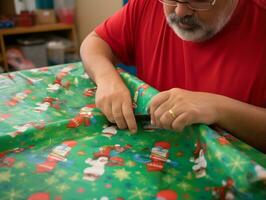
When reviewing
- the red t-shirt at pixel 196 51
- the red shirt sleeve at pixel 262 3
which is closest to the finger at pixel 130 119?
the red t-shirt at pixel 196 51

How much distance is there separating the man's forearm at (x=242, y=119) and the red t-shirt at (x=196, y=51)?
122 mm

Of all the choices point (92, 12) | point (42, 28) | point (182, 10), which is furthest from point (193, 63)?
point (42, 28)

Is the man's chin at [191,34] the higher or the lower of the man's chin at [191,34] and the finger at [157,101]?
the higher

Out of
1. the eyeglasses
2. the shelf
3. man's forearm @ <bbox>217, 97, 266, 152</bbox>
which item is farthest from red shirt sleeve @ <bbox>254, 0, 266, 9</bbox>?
the shelf

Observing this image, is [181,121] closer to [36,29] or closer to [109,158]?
[109,158]

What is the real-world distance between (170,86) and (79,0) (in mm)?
1755

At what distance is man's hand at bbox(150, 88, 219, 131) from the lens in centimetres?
63

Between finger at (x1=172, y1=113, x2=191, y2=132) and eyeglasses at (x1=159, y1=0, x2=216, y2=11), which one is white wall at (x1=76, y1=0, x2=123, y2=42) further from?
finger at (x1=172, y1=113, x2=191, y2=132)

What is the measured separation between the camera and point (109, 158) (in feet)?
2.05

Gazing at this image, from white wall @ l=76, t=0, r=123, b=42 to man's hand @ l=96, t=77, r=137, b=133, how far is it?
1.29 meters

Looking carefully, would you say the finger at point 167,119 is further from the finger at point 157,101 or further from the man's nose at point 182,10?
the man's nose at point 182,10

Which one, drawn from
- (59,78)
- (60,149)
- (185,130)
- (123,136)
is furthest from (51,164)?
(59,78)

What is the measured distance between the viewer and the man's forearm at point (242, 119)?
666mm

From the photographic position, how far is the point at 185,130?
2.18ft
